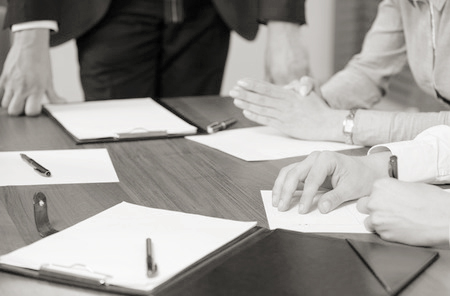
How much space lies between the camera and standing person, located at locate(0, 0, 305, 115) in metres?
2.01

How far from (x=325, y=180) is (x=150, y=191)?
1.00 ft

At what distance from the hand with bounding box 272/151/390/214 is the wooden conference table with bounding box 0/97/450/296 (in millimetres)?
51

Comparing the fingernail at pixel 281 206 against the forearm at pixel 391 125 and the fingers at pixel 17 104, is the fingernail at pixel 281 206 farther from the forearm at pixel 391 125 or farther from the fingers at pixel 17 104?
the fingers at pixel 17 104

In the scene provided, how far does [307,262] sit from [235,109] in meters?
1.08

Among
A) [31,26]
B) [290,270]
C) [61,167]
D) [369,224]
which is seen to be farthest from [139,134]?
[290,270]

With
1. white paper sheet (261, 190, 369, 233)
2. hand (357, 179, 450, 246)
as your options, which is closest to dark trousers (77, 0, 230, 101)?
white paper sheet (261, 190, 369, 233)

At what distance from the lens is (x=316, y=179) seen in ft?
4.09

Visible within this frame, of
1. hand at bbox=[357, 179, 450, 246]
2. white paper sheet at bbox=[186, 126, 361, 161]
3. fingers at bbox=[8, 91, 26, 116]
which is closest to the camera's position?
hand at bbox=[357, 179, 450, 246]

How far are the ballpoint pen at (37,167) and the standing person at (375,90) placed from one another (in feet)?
1.67

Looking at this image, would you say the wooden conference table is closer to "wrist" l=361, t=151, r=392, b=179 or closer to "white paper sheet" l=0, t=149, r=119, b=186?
"white paper sheet" l=0, t=149, r=119, b=186

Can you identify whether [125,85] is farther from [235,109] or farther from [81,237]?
[81,237]

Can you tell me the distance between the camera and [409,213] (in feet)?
3.54

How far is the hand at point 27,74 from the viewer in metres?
1.95

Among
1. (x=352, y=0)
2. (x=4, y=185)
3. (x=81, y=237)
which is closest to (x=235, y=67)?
(x=352, y=0)
